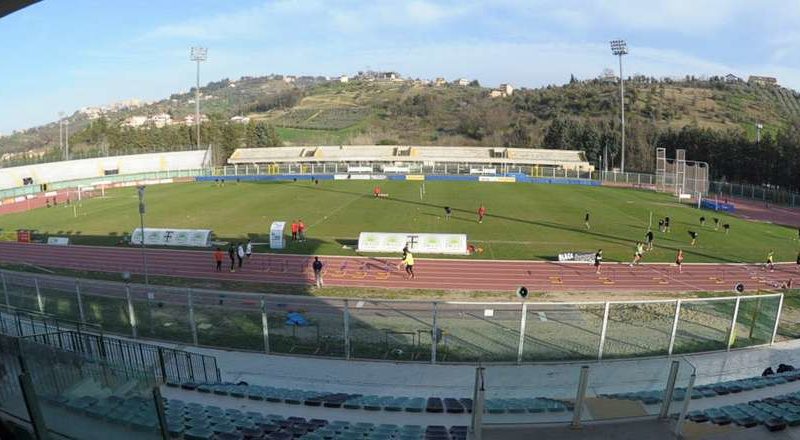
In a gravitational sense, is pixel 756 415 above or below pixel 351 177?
above

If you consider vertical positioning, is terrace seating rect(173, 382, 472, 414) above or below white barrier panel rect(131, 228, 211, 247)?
above

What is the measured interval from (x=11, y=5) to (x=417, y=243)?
22285 millimetres

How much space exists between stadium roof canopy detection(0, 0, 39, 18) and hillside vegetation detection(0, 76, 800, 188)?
69950mm

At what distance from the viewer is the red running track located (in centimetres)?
2402

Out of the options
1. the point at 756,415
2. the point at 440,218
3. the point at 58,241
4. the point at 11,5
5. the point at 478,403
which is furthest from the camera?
the point at 440,218

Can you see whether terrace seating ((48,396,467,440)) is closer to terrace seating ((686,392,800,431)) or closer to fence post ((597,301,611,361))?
terrace seating ((686,392,800,431))

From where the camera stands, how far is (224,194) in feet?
176

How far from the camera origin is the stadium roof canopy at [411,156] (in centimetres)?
8294

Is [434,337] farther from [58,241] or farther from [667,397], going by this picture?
[58,241]

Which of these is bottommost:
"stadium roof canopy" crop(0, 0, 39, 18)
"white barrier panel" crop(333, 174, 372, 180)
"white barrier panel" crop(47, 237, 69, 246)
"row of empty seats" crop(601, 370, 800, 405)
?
"white barrier panel" crop(47, 237, 69, 246)

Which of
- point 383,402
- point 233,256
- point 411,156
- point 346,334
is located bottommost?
point 233,256

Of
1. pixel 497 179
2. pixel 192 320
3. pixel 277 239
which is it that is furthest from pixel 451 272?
pixel 497 179

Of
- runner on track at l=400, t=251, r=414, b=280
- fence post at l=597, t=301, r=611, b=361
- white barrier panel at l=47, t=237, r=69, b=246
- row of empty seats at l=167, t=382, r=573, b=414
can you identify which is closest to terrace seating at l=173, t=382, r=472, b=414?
row of empty seats at l=167, t=382, r=573, b=414

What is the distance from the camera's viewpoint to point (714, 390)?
9938mm
